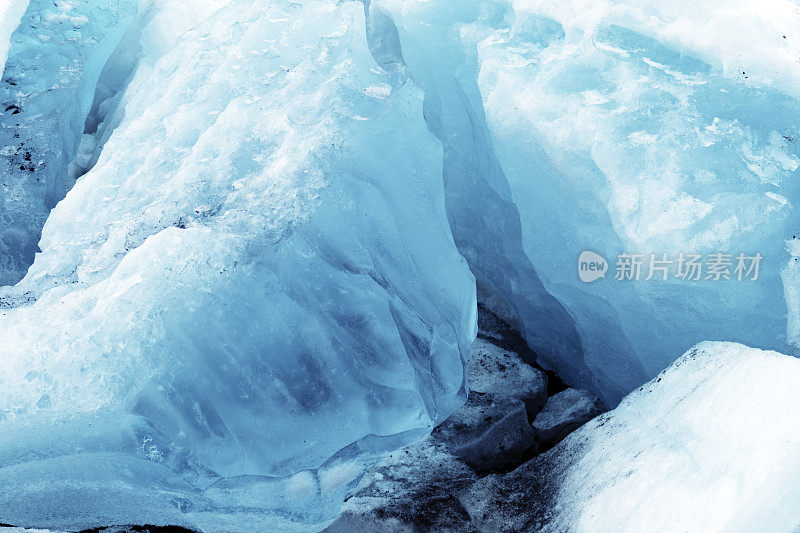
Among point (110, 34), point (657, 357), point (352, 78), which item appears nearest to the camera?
point (352, 78)

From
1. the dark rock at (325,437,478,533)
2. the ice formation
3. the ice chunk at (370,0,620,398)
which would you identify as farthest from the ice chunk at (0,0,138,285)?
the dark rock at (325,437,478,533)

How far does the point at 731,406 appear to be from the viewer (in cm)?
136

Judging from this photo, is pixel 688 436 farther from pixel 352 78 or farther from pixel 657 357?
pixel 352 78

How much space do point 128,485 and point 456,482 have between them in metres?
0.74

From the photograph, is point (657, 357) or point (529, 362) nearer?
Answer: point (657, 357)

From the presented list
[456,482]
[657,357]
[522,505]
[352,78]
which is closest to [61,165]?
[352,78]

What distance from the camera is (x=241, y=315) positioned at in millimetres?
Result: 1361

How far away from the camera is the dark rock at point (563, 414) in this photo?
74.7 inches

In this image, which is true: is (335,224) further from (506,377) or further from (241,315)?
(506,377)

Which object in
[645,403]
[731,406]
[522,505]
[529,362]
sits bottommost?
[529,362]

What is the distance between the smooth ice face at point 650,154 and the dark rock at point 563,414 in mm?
129

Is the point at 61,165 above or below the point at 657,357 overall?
above

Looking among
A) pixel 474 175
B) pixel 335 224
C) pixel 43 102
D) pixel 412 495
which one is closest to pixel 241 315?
pixel 335 224

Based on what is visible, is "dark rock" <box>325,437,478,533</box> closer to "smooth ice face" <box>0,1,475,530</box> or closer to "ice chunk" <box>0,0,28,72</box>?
"smooth ice face" <box>0,1,475,530</box>
